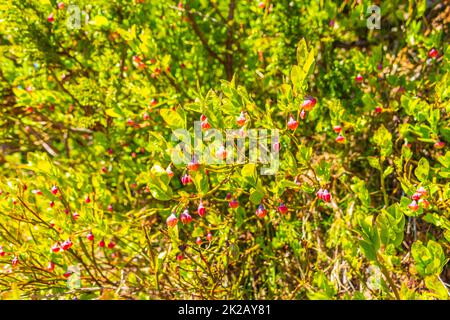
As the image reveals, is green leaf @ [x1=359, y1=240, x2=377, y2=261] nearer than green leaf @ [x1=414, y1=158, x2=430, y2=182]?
Yes

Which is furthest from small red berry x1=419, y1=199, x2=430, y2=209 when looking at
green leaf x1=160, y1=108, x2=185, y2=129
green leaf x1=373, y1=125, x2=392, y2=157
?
green leaf x1=160, y1=108, x2=185, y2=129

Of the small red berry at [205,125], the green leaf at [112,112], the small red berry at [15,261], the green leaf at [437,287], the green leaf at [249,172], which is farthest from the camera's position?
the green leaf at [112,112]

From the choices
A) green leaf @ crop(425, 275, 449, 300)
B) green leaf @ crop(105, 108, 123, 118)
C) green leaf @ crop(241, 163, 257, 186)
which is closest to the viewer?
green leaf @ crop(425, 275, 449, 300)

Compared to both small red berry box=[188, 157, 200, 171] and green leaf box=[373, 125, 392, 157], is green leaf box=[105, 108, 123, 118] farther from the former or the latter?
green leaf box=[373, 125, 392, 157]

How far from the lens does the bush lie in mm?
1467

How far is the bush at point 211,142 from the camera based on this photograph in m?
1.47

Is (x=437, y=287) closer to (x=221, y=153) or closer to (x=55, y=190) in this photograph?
(x=221, y=153)

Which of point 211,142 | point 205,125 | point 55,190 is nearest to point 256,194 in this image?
point 205,125

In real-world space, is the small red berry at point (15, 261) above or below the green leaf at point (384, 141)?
below

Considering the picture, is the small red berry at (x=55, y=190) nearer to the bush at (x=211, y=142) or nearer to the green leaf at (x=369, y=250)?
the bush at (x=211, y=142)

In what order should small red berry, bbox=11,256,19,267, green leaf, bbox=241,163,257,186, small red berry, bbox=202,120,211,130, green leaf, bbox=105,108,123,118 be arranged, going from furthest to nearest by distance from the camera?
green leaf, bbox=105,108,123,118 → small red berry, bbox=11,256,19,267 → small red berry, bbox=202,120,211,130 → green leaf, bbox=241,163,257,186

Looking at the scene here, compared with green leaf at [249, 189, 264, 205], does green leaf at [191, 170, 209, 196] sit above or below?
above

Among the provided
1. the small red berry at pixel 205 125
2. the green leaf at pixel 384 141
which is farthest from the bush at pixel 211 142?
the small red berry at pixel 205 125
